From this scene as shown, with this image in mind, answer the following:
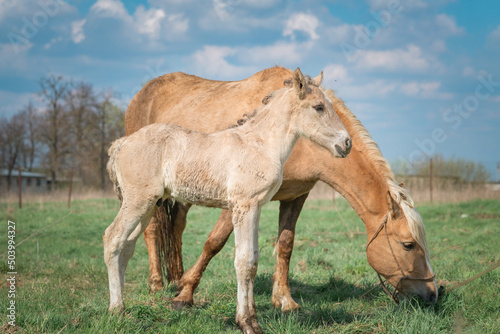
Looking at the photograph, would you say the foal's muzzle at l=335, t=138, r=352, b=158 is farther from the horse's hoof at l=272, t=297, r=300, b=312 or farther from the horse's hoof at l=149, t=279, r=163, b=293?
the horse's hoof at l=149, t=279, r=163, b=293

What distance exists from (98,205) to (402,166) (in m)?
16.4

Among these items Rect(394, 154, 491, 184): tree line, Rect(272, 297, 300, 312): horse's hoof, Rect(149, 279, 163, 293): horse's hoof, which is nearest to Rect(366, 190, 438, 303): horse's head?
Rect(272, 297, 300, 312): horse's hoof

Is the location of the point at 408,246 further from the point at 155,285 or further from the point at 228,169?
the point at 155,285

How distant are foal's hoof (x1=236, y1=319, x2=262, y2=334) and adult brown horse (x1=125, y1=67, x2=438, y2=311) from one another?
55.7 inches

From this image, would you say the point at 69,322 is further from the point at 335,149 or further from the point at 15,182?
the point at 15,182

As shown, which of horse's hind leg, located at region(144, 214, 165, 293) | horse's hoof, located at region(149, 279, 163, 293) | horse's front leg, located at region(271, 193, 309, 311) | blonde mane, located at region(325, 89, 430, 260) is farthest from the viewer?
horse's hind leg, located at region(144, 214, 165, 293)

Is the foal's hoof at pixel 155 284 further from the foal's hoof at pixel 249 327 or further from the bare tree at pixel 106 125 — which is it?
the bare tree at pixel 106 125

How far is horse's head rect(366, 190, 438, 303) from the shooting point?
4.44m

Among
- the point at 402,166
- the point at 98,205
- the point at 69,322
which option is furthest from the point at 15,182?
the point at 69,322

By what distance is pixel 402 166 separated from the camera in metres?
22.8

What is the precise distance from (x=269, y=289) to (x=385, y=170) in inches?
92.7

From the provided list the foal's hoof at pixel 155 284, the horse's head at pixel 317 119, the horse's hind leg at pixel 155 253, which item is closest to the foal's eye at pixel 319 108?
the horse's head at pixel 317 119

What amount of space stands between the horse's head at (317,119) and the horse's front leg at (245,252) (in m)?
0.82

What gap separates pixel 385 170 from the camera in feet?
15.6
